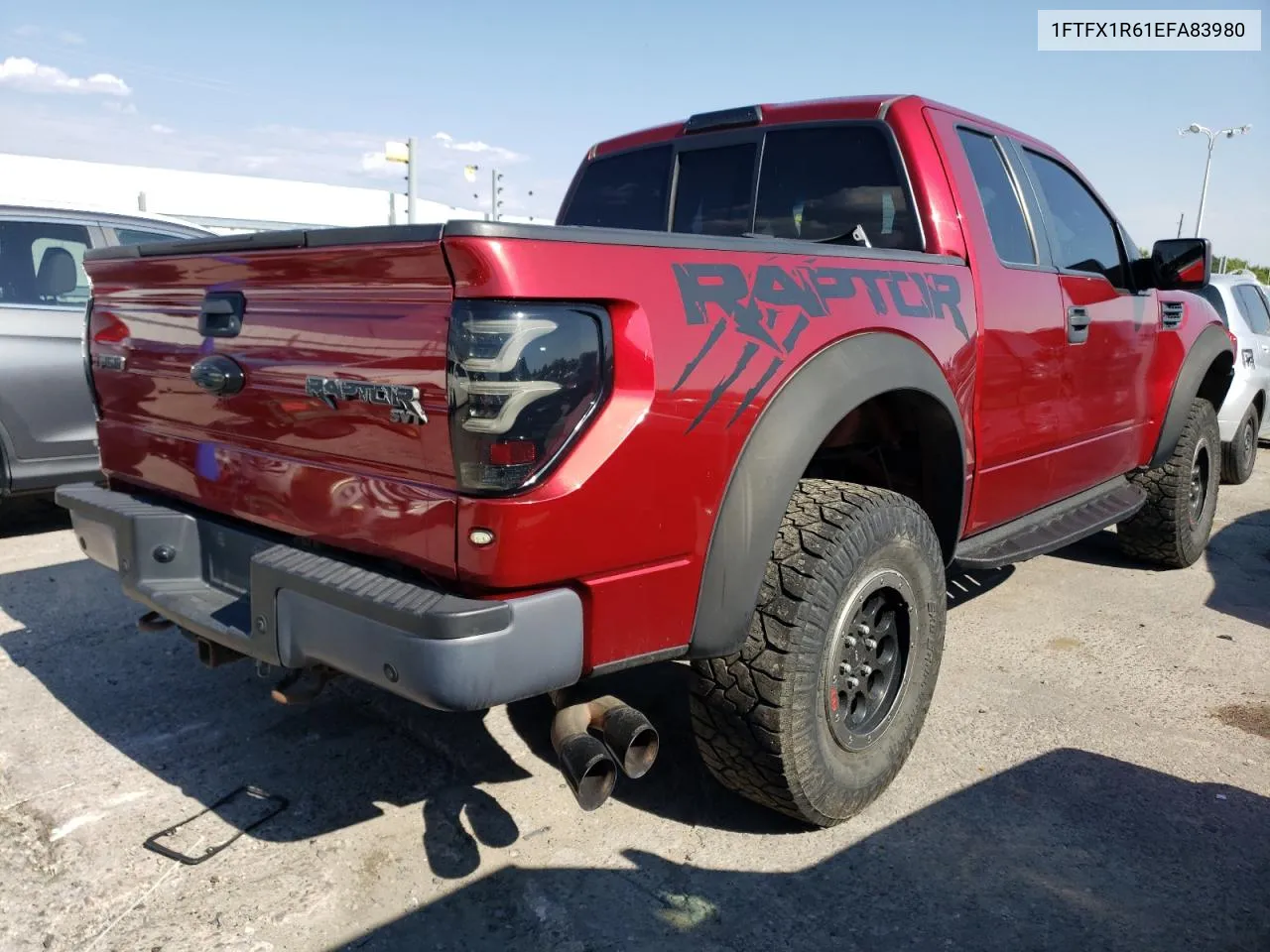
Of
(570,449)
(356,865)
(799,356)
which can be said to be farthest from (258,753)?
(799,356)

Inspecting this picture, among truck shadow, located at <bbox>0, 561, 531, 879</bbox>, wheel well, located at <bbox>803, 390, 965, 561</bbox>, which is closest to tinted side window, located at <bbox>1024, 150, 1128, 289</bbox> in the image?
wheel well, located at <bbox>803, 390, 965, 561</bbox>

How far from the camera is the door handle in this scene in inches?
145

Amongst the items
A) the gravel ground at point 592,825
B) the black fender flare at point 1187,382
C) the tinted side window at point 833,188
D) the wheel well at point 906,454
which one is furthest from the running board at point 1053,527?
the tinted side window at point 833,188

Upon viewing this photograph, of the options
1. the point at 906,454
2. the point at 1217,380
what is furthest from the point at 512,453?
the point at 1217,380

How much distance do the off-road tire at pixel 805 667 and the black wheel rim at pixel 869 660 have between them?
0.02m

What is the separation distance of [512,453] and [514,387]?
0.13 metres

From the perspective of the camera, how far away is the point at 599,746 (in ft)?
7.02

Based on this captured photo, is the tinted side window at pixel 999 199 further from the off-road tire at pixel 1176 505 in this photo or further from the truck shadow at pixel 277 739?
the truck shadow at pixel 277 739

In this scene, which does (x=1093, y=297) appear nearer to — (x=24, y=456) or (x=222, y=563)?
(x=222, y=563)

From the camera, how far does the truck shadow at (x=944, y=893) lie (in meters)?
2.26

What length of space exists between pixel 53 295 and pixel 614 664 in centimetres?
474

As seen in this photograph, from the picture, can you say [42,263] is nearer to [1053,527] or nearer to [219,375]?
[219,375]

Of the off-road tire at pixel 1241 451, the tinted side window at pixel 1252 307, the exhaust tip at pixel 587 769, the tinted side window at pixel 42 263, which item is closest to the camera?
the exhaust tip at pixel 587 769

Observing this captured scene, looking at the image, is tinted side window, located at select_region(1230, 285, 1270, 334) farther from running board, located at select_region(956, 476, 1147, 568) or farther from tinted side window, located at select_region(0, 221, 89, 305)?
tinted side window, located at select_region(0, 221, 89, 305)
